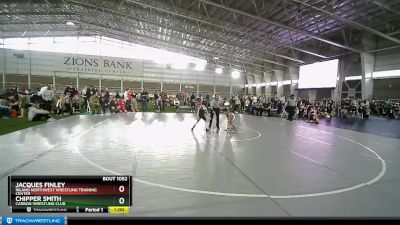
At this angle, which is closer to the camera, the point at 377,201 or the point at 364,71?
the point at 377,201

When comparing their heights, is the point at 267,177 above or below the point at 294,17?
below

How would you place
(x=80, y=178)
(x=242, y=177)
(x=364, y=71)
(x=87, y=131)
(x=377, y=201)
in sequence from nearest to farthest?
(x=80, y=178)
(x=377, y=201)
(x=242, y=177)
(x=87, y=131)
(x=364, y=71)

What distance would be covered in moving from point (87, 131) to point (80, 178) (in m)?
8.52

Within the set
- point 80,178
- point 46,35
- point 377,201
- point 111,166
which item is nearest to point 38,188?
point 80,178

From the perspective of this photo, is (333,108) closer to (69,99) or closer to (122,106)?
(122,106)

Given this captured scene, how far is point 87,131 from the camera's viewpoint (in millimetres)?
10656

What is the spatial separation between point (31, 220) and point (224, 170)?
393 centimetres

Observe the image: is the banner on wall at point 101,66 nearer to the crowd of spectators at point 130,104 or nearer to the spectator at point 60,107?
the crowd of spectators at point 130,104

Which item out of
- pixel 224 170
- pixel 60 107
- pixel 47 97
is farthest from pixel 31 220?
pixel 60 107

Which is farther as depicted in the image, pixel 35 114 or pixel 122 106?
pixel 122 106

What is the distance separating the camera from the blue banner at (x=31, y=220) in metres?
2.41

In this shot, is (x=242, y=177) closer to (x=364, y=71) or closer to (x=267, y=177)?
(x=267, y=177)

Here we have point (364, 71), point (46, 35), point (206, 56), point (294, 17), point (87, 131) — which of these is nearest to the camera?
point (87, 131)

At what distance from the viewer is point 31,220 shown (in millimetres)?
2430
